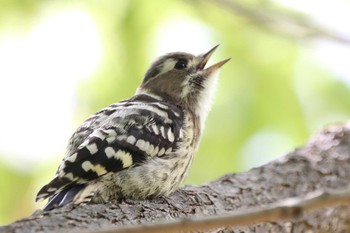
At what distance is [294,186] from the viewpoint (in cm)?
414

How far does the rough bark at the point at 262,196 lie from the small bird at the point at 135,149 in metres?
0.15

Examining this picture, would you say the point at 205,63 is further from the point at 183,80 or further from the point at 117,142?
the point at 117,142

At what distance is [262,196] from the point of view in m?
3.99

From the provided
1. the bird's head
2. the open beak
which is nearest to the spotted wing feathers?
the bird's head

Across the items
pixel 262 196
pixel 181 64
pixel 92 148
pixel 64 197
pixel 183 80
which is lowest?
pixel 64 197

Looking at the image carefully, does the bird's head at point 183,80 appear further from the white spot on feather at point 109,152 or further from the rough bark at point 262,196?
the white spot on feather at point 109,152

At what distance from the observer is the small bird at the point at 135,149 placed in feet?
10.8

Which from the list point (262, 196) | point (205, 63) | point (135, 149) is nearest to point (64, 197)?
point (135, 149)

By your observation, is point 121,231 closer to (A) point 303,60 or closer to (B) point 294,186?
(B) point 294,186

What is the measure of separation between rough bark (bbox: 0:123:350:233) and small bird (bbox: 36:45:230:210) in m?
0.15

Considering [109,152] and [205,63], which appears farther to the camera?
[205,63]

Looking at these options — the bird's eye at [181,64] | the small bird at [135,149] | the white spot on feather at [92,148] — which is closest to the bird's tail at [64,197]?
the small bird at [135,149]

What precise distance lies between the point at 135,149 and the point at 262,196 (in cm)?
91

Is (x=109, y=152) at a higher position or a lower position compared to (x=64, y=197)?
higher
